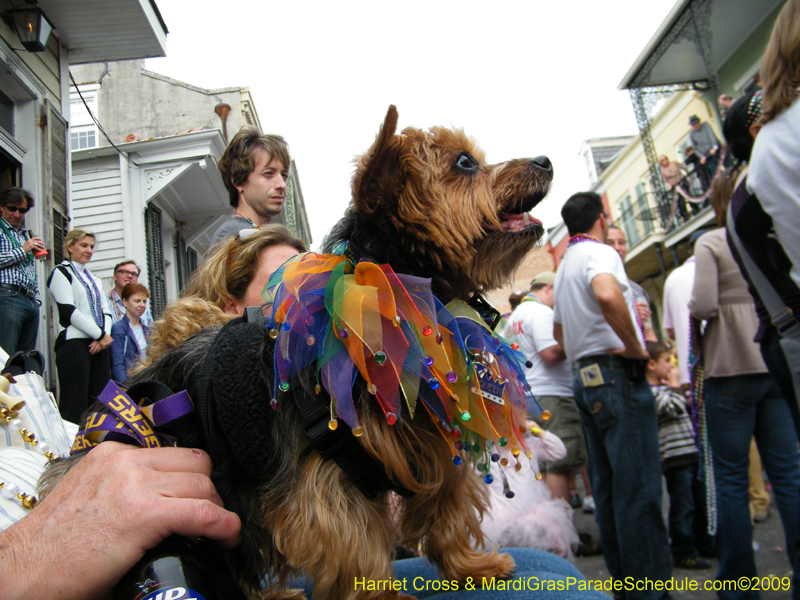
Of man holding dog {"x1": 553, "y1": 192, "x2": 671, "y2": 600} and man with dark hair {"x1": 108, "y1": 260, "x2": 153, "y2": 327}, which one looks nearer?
man holding dog {"x1": 553, "y1": 192, "x2": 671, "y2": 600}

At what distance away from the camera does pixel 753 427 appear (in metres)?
2.74

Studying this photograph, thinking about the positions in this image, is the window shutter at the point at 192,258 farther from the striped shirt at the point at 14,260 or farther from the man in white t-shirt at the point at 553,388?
the man in white t-shirt at the point at 553,388

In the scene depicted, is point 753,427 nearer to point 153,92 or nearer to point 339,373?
point 339,373

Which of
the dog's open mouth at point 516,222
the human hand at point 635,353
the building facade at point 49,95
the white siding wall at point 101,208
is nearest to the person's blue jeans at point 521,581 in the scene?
the dog's open mouth at point 516,222

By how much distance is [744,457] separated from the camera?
2699mm

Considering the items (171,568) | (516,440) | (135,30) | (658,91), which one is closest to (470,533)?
(516,440)

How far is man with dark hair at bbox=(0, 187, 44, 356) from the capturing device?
3918mm

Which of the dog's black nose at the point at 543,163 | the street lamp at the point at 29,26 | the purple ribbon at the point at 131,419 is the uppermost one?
the street lamp at the point at 29,26

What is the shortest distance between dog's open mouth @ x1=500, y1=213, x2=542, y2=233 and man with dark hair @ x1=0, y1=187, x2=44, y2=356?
396 cm

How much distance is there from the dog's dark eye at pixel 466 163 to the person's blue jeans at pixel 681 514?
336cm

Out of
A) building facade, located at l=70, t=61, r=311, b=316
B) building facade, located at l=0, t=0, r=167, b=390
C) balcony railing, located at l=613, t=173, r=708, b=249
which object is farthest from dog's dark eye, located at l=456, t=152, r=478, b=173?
balcony railing, located at l=613, t=173, r=708, b=249

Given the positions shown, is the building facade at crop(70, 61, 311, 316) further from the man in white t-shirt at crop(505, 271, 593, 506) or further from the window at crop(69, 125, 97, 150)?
the man in white t-shirt at crop(505, 271, 593, 506)

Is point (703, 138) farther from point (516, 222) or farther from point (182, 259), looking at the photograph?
point (516, 222)

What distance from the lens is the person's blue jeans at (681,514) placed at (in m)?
3.68
